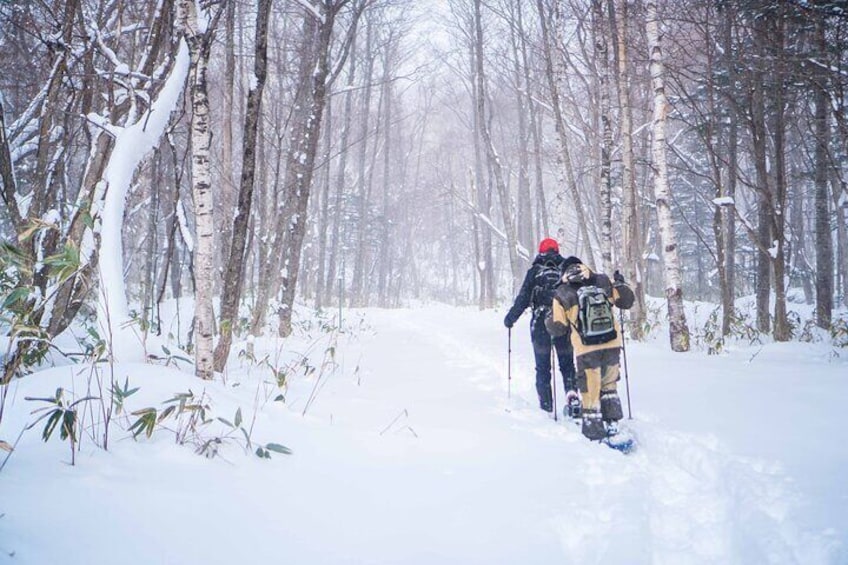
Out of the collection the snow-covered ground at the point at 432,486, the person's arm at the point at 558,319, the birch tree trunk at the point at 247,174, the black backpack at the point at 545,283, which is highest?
the birch tree trunk at the point at 247,174

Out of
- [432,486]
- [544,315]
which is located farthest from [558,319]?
[432,486]

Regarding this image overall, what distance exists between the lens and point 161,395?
2857 millimetres

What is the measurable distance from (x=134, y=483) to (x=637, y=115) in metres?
17.4

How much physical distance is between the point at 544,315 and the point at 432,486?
9.08 feet

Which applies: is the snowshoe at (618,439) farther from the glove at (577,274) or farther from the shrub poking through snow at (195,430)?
the shrub poking through snow at (195,430)

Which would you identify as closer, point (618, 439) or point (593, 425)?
point (618, 439)

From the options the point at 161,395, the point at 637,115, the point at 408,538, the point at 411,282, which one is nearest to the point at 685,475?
the point at 408,538

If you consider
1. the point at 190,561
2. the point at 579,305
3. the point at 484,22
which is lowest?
the point at 190,561

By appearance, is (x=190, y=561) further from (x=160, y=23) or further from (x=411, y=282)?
(x=411, y=282)

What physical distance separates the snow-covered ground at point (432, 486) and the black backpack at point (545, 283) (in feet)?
4.22

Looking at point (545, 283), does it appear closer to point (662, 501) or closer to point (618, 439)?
point (618, 439)

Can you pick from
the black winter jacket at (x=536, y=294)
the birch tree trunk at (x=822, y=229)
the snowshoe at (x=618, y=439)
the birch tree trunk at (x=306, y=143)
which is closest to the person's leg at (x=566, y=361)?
the black winter jacket at (x=536, y=294)

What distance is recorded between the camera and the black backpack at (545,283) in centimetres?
490

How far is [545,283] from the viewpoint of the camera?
16.1 ft
